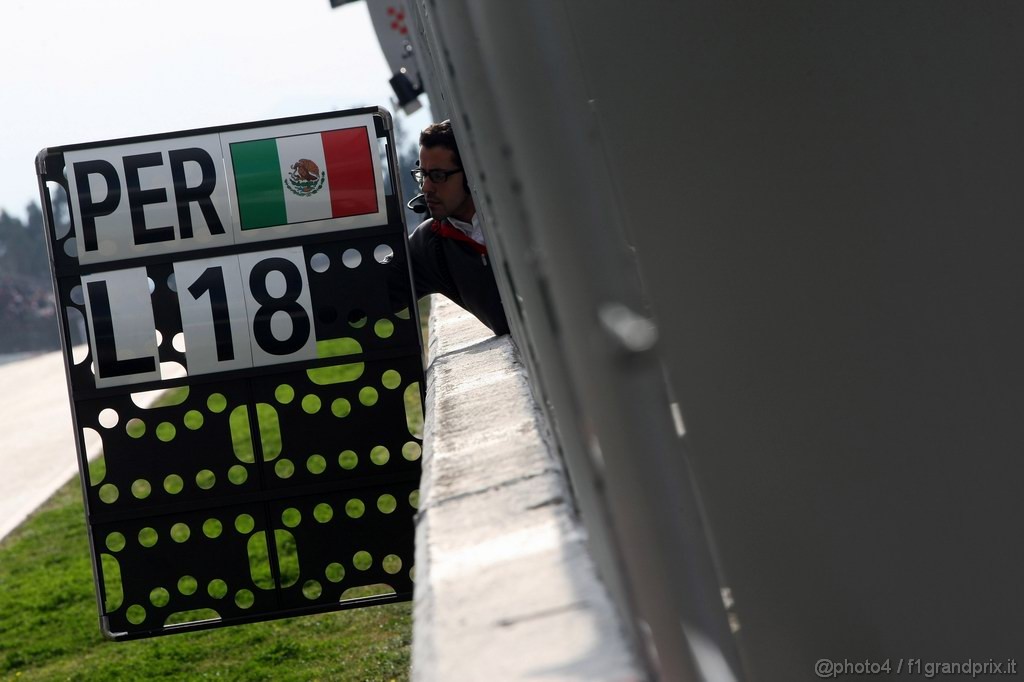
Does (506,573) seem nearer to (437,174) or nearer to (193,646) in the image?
(437,174)

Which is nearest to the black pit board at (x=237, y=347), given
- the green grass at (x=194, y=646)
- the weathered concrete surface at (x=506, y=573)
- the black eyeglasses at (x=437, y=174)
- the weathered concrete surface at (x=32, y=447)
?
the black eyeglasses at (x=437, y=174)

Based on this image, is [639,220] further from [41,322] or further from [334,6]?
[41,322]

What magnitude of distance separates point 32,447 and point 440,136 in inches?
442

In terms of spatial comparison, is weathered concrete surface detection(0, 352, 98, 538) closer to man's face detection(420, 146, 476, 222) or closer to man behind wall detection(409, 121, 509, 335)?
man behind wall detection(409, 121, 509, 335)

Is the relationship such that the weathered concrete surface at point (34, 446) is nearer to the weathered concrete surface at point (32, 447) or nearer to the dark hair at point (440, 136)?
the weathered concrete surface at point (32, 447)

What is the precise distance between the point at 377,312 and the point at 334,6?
9.50 meters

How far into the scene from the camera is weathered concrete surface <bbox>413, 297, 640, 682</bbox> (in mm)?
1429

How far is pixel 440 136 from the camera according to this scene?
4.28 meters

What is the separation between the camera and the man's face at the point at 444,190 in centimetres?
430

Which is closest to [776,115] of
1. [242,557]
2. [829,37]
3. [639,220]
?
[829,37]

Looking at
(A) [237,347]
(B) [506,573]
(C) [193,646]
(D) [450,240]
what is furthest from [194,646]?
(B) [506,573]

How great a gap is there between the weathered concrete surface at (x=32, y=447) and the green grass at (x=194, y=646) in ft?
4.61

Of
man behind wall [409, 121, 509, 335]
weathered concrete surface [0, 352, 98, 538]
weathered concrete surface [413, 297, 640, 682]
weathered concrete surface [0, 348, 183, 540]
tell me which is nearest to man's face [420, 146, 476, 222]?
man behind wall [409, 121, 509, 335]

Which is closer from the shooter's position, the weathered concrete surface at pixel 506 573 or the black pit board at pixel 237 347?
the weathered concrete surface at pixel 506 573
